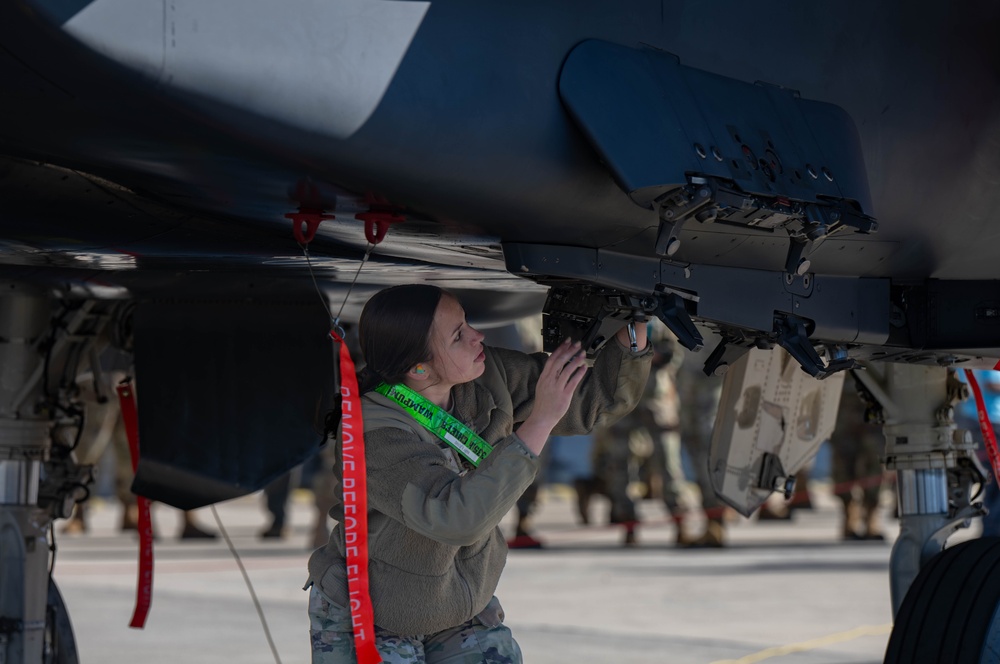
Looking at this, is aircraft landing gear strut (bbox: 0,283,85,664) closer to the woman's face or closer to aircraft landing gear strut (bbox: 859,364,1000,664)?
the woman's face

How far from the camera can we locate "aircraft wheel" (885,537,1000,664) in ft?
12.6

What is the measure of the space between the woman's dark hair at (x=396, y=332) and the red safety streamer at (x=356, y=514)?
0.16 meters

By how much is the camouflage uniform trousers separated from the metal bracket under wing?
7.00ft

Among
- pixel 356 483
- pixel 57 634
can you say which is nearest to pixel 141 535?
pixel 57 634

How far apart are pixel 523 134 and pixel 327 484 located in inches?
411

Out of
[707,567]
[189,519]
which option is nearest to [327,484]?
[707,567]

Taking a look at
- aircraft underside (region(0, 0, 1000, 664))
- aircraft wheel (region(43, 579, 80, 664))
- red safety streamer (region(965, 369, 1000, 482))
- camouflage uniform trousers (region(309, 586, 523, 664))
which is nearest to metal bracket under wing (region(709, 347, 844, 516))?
red safety streamer (region(965, 369, 1000, 482))

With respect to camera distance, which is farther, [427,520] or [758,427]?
[758,427]

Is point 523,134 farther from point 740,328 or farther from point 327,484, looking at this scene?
point 327,484

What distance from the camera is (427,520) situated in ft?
8.45

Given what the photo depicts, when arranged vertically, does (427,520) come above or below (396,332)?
below

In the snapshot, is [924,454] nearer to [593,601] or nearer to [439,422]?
[439,422]

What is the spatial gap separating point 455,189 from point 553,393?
0.47 metres

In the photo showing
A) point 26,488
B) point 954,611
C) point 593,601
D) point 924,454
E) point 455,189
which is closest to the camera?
point 455,189
